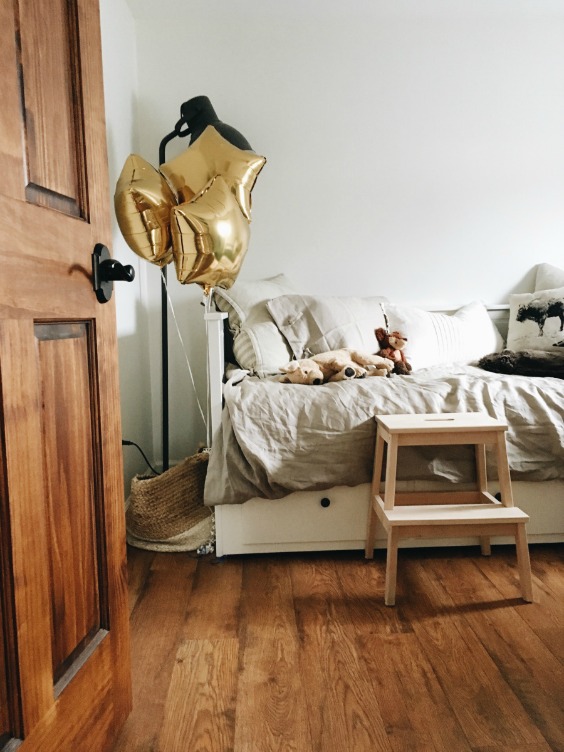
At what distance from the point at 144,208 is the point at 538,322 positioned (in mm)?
1619

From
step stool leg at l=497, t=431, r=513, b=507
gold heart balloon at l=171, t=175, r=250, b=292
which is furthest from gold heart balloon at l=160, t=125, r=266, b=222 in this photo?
step stool leg at l=497, t=431, r=513, b=507

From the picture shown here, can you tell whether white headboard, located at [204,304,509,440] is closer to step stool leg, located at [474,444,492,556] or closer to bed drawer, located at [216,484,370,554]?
bed drawer, located at [216,484,370,554]

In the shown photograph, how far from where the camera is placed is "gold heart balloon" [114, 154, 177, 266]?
1.62 meters

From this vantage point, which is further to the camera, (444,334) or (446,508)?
(444,334)

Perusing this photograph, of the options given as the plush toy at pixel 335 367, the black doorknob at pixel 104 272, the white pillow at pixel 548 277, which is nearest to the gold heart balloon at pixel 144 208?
the plush toy at pixel 335 367

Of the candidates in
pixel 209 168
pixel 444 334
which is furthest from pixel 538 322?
pixel 209 168

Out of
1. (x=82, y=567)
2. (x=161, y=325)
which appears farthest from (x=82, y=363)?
(x=161, y=325)

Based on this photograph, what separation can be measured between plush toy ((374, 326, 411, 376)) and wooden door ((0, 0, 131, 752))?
134 cm

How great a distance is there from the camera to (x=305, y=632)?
4.60 feet

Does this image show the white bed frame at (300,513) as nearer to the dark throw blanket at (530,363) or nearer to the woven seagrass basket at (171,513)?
the woven seagrass basket at (171,513)

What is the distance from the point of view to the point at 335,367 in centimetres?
194

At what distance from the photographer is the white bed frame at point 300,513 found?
178cm

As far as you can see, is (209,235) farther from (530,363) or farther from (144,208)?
(530,363)

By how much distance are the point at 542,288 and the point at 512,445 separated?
1.19 metres
